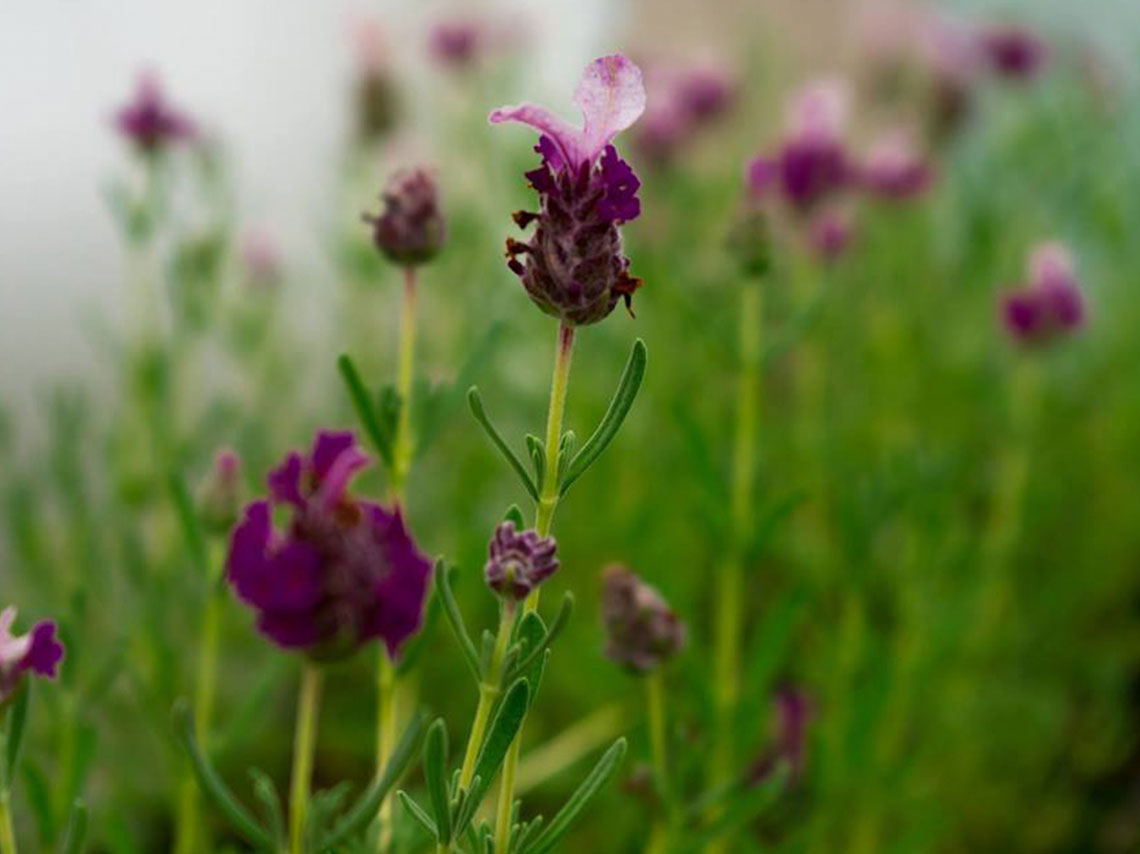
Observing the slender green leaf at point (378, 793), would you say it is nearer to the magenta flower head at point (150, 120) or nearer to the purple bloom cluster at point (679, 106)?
the magenta flower head at point (150, 120)

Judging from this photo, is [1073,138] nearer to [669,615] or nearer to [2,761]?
[669,615]

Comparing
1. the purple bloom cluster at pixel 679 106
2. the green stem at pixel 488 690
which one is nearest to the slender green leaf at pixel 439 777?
the green stem at pixel 488 690

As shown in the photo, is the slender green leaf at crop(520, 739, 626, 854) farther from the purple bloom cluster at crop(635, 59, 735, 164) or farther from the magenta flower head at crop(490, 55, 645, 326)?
the purple bloom cluster at crop(635, 59, 735, 164)

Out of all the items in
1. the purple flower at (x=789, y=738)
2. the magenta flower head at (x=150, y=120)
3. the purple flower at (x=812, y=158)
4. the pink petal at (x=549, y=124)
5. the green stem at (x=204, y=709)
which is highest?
the magenta flower head at (x=150, y=120)

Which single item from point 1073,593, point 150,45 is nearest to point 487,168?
point 150,45

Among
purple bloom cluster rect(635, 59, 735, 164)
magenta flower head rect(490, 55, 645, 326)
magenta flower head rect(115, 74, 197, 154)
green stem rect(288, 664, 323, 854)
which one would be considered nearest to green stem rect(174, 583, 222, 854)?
green stem rect(288, 664, 323, 854)

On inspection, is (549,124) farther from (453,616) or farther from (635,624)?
(635,624)
